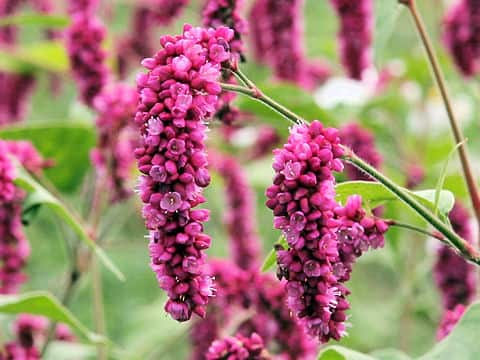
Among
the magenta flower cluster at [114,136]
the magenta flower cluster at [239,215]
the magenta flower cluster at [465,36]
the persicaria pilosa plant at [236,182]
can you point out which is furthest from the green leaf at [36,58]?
the magenta flower cluster at [465,36]

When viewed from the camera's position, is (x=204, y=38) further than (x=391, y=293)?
No

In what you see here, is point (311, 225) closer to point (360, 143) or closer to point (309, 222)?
point (309, 222)

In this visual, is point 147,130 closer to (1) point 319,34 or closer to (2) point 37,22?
(2) point 37,22

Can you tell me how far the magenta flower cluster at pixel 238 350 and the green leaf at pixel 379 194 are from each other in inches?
7.2

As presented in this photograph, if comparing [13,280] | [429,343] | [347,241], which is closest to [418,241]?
[429,343]

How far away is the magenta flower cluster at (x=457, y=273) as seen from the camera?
1528mm

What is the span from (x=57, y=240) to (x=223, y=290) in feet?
4.18

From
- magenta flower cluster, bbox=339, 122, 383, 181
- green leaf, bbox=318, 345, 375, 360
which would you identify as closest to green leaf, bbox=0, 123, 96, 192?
magenta flower cluster, bbox=339, 122, 383, 181

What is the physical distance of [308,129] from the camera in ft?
2.89

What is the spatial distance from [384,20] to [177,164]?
1.73 feet

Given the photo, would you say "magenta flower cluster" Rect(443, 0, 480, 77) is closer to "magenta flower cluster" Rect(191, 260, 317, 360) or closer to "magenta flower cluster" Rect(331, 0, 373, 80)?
"magenta flower cluster" Rect(331, 0, 373, 80)

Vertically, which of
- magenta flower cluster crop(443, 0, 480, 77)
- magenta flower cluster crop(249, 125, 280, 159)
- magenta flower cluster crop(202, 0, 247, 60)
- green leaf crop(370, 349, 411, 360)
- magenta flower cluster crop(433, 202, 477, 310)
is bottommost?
magenta flower cluster crop(433, 202, 477, 310)

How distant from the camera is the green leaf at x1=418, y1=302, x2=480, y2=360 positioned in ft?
3.04

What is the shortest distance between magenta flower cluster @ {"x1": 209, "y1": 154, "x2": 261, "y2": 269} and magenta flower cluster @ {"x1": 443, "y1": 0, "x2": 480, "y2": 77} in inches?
20.1
